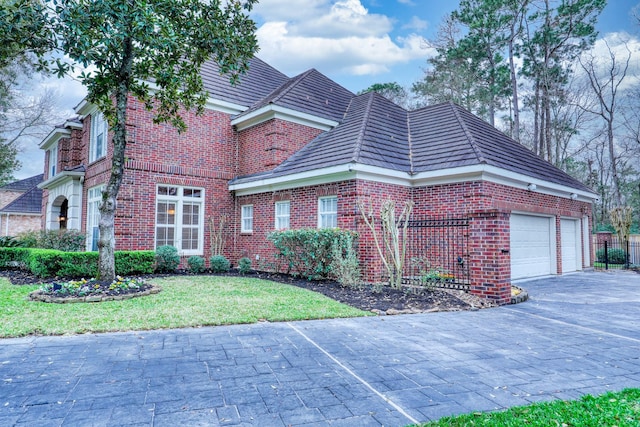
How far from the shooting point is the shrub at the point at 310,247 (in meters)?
9.80

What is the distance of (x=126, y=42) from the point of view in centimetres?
804

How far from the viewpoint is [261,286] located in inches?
370

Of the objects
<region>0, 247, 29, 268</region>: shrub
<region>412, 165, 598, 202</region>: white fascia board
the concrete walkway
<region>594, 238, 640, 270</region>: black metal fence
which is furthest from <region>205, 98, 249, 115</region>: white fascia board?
<region>594, 238, 640, 270</region>: black metal fence

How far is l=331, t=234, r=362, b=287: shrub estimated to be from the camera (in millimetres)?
9133

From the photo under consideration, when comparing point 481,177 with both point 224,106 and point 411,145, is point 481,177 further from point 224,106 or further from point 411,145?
point 224,106

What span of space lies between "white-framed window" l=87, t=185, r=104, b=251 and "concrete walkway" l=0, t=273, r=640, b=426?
10441mm

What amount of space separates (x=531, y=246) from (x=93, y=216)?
52.1 ft

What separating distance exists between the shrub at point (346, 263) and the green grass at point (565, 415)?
605 centimetres

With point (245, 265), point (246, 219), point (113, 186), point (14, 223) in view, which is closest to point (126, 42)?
point (113, 186)

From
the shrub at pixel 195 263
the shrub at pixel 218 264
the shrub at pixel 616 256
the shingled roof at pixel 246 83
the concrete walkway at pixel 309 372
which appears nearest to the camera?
the concrete walkway at pixel 309 372

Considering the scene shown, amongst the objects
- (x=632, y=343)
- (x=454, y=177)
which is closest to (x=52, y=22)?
(x=454, y=177)

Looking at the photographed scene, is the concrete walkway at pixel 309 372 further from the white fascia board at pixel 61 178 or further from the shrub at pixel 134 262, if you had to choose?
the white fascia board at pixel 61 178

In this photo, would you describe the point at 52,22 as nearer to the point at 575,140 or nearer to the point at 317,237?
the point at 317,237

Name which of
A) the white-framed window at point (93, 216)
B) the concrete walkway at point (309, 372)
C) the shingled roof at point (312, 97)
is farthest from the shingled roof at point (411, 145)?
the concrete walkway at point (309, 372)
